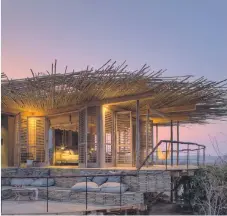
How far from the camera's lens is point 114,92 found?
36.9ft

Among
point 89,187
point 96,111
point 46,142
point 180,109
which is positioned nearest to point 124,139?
point 96,111

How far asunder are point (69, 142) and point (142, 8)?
30.6 feet

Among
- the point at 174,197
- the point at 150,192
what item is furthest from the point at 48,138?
the point at 150,192

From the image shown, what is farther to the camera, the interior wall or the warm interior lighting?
the interior wall

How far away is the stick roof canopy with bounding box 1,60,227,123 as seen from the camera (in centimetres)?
952

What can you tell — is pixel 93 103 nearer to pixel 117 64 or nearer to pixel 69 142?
pixel 117 64

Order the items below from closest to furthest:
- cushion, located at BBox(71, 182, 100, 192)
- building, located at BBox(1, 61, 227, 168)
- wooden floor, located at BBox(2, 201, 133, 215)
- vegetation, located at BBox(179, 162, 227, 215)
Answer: wooden floor, located at BBox(2, 201, 133, 215) < cushion, located at BBox(71, 182, 100, 192) < vegetation, located at BBox(179, 162, 227, 215) < building, located at BBox(1, 61, 227, 168)

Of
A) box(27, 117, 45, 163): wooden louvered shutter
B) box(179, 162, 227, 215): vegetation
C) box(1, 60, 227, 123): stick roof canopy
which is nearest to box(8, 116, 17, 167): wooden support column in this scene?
box(27, 117, 45, 163): wooden louvered shutter

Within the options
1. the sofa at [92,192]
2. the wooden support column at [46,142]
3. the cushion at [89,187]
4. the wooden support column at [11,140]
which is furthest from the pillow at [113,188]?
the wooden support column at [11,140]

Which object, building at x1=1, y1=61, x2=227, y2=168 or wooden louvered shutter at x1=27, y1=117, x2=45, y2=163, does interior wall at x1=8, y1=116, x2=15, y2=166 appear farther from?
wooden louvered shutter at x1=27, y1=117, x2=45, y2=163

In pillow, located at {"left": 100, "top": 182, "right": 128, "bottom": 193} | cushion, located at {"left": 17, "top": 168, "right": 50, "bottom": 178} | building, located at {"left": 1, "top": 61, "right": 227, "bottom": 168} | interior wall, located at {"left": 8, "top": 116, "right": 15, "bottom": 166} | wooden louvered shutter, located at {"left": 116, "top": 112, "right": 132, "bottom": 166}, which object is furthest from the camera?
interior wall, located at {"left": 8, "top": 116, "right": 15, "bottom": 166}

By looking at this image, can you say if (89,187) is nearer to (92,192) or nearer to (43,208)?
(92,192)

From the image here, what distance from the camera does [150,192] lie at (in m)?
9.26

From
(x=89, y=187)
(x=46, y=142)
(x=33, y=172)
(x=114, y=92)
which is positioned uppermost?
(x=114, y=92)
